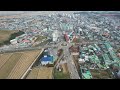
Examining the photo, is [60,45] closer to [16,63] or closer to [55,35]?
[55,35]

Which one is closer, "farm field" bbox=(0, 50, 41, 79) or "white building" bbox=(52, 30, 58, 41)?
"farm field" bbox=(0, 50, 41, 79)

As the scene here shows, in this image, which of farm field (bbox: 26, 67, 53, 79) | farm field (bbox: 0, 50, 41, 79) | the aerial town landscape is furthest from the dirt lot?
farm field (bbox: 26, 67, 53, 79)

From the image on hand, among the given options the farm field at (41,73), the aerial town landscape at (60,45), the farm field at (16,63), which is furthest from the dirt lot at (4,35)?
the farm field at (41,73)

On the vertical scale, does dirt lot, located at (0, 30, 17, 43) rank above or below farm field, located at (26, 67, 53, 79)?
above

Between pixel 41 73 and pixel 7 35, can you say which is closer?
pixel 41 73

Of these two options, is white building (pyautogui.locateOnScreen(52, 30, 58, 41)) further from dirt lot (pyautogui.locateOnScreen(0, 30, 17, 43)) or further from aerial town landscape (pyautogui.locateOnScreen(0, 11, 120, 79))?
dirt lot (pyautogui.locateOnScreen(0, 30, 17, 43))

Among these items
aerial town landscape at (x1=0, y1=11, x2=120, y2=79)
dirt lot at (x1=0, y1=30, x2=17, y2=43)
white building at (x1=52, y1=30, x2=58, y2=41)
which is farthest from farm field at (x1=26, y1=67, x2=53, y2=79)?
dirt lot at (x1=0, y1=30, x2=17, y2=43)

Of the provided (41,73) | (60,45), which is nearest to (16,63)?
(41,73)
